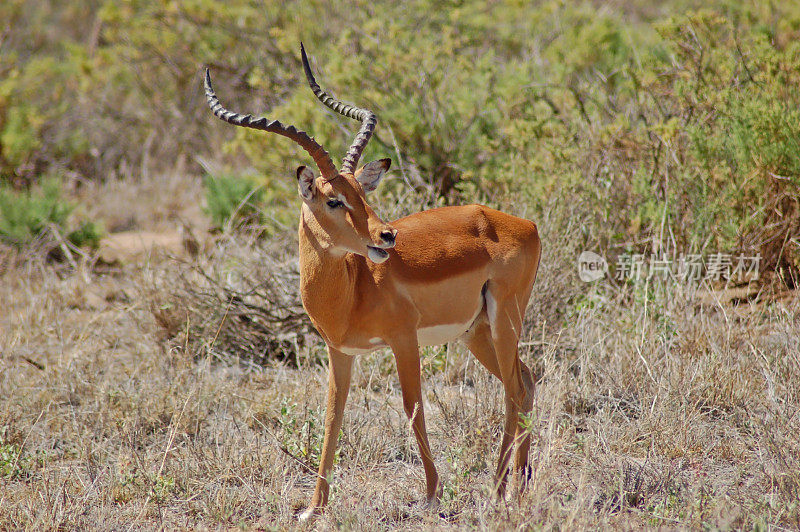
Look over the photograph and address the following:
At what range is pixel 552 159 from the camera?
7184mm

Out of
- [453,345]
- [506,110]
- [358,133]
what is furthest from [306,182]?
[506,110]

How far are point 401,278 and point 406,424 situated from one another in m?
1.63

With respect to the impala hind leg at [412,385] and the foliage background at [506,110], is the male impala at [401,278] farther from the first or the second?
the foliage background at [506,110]

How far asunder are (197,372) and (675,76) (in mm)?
5220

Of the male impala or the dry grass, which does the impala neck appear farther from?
the dry grass

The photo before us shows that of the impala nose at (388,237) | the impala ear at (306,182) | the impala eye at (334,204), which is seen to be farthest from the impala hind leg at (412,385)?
the impala ear at (306,182)

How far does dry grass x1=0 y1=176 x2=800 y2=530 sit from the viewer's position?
408 cm

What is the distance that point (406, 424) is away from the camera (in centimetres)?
531

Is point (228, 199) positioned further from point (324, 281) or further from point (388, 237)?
point (388, 237)

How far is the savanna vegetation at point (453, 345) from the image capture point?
4.33 m

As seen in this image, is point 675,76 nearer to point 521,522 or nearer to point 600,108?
point 600,108

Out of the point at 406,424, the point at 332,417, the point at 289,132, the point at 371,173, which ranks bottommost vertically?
the point at 406,424

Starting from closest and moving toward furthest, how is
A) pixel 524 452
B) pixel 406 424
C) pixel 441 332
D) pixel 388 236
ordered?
pixel 388 236
pixel 441 332
pixel 524 452
pixel 406 424

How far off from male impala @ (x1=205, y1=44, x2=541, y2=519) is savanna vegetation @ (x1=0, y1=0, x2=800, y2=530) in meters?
0.40
